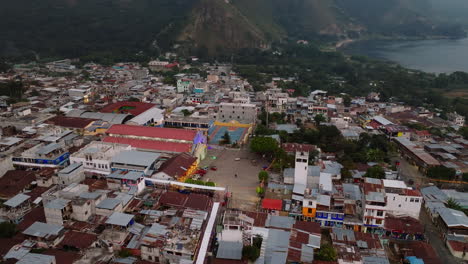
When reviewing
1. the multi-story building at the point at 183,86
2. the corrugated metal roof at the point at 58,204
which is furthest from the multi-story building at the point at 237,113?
the corrugated metal roof at the point at 58,204

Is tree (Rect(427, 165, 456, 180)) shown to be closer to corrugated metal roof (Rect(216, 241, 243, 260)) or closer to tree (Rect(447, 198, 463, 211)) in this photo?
tree (Rect(447, 198, 463, 211))

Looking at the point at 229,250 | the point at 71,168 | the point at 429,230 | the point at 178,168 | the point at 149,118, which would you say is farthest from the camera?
the point at 149,118

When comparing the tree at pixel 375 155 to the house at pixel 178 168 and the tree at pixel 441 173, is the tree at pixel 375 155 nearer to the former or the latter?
the tree at pixel 441 173

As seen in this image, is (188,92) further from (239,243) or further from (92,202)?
(239,243)

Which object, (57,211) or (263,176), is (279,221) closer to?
(263,176)

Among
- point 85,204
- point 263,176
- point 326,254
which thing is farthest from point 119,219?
point 326,254

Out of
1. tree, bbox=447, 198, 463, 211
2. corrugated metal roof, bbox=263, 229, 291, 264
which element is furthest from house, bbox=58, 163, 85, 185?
tree, bbox=447, 198, 463, 211
